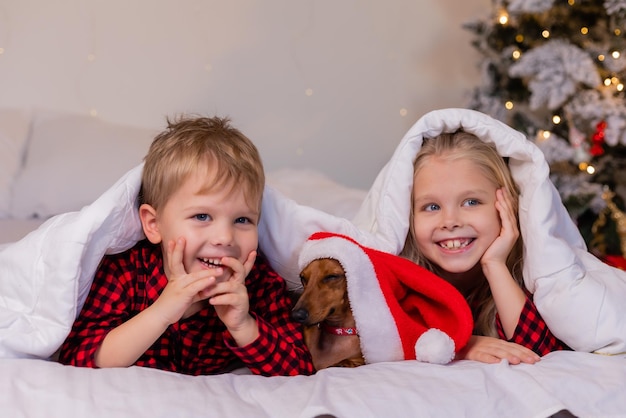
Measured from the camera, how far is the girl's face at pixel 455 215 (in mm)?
1388

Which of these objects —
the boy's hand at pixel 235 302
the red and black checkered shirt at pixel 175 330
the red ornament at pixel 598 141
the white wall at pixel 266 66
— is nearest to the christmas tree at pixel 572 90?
the red ornament at pixel 598 141

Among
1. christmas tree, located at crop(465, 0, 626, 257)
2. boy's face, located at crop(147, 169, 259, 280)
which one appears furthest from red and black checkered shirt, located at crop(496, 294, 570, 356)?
christmas tree, located at crop(465, 0, 626, 257)

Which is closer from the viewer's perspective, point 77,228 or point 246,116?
point 77,228

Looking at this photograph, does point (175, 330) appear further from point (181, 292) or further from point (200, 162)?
point (200, 162)

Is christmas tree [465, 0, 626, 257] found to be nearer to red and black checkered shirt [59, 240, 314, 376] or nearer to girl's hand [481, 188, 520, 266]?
girl's hand [481, 188, 520, 266]

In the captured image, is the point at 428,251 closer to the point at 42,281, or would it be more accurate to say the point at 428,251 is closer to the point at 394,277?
the point at 394,277

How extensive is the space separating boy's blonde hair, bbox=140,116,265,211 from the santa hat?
170 mm

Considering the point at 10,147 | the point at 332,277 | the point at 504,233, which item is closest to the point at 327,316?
the point at 332,277

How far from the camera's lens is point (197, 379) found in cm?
109

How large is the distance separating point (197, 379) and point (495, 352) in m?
0.50

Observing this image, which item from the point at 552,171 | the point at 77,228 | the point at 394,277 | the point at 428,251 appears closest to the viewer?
the point at 77,228

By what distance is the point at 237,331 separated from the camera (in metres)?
1.21

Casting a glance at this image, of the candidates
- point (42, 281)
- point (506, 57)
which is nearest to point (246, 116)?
point (506, 57)

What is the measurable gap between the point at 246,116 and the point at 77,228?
1.96 meters
